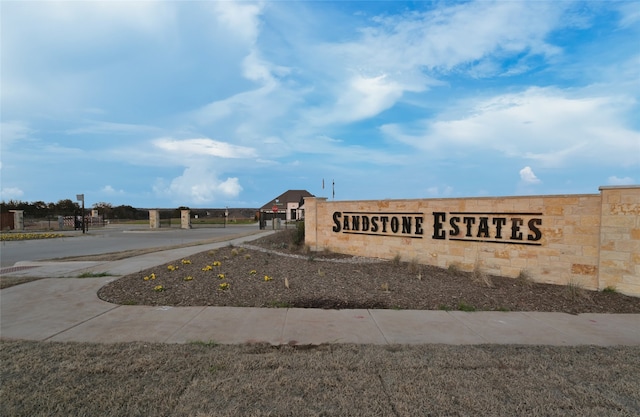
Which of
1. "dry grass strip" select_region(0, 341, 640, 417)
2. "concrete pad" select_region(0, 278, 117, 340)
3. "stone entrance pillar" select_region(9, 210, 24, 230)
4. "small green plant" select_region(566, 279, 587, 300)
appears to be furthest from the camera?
"stone entrance pillar" select_region(9, 210, 24, 230)

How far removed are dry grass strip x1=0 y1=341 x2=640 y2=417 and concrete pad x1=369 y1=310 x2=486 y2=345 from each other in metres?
0.35

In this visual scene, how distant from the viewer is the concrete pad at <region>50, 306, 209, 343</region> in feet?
15.8

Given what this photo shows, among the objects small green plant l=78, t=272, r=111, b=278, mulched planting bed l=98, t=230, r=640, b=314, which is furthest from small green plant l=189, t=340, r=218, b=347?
small green plant l=78, t=272, r=111, b=278

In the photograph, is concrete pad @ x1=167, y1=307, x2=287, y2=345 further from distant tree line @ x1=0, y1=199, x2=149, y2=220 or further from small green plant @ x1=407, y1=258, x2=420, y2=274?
distant tree line @ x1=0, y1=199, x2=149, y2=220

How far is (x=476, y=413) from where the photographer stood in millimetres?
2955

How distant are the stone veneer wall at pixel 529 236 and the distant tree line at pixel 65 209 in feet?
159

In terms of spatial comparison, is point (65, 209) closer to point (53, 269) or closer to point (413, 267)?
point (53, 269)

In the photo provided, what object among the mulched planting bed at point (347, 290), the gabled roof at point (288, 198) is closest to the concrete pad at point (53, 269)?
the mulched planting bed at point (347, 290)

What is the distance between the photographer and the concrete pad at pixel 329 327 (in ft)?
15.5

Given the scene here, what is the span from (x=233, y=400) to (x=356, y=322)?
2748mm

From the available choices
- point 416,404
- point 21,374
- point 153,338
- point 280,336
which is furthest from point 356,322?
point 21,374

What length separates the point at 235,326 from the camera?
5.27m

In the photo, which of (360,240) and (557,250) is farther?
(360,240)

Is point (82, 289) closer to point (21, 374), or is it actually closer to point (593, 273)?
point (21, 374)
